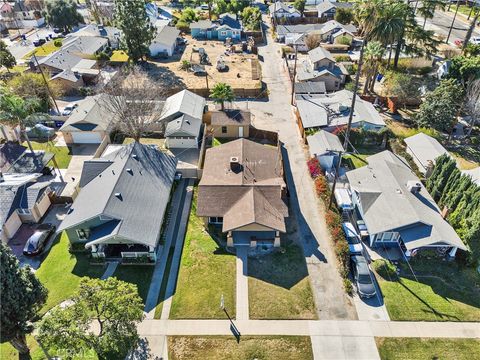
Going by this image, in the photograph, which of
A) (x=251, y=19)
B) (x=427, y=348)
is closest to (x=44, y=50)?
(x=251, y=19)

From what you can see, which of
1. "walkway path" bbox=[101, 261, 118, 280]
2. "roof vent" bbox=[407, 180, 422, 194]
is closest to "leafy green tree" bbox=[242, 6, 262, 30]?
"roof vent" bbox=[407, 180, 422, 194]

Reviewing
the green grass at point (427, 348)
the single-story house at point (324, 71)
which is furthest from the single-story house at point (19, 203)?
the single-story house at point (324, 71)

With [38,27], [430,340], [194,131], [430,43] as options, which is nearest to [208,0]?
[38,27]

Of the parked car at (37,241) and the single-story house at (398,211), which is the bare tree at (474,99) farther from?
the parked car at (37,241)

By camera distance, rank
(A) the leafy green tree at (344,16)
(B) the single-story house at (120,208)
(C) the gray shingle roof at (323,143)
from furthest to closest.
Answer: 1. (A) the leafy green tree at (344,16)
2. (C) the gray shingle roof at (323,143)
3. (B) the single-story house at (120,208)

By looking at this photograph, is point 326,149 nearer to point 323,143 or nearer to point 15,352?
point 323,143
